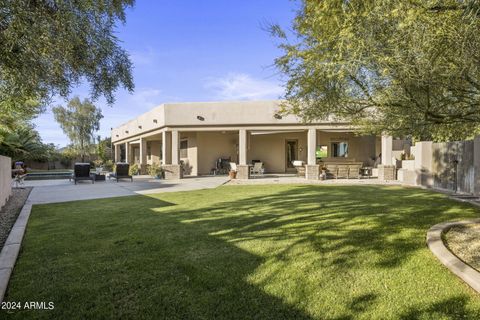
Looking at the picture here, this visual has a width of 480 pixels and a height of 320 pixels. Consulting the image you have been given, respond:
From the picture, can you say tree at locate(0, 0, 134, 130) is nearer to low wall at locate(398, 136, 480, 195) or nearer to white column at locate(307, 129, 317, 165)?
low wall at locate(398, 136, 480, 195)

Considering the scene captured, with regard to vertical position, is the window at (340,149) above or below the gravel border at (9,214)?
above

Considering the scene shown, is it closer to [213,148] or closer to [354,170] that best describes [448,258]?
[354,170]

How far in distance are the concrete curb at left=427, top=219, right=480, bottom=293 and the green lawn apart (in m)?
0.11

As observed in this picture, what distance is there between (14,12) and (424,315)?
5879 mm

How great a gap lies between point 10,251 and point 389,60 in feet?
22.0

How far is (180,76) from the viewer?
1916 centimetres

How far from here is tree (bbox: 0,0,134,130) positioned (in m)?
4.00

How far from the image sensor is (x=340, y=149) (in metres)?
24.5

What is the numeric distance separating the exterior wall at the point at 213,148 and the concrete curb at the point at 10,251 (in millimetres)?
16294

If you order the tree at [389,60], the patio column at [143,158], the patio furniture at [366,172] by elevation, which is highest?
the tree at [389,60]

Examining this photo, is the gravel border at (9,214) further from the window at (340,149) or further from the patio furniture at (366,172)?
the window at (340,149)

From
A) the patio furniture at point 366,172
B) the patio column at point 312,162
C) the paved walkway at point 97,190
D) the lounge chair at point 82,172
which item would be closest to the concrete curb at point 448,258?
the paved walkway at point 97,190

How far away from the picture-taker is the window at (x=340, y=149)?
79.4 ft

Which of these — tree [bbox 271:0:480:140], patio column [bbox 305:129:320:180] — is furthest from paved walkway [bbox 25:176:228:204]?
tree [bbox 271:0:480:140]
